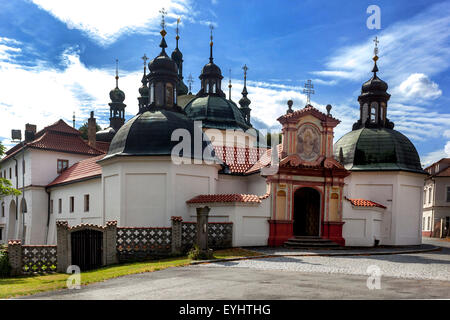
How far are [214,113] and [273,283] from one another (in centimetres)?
2643

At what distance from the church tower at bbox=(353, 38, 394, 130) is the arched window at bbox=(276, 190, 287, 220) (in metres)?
11.2

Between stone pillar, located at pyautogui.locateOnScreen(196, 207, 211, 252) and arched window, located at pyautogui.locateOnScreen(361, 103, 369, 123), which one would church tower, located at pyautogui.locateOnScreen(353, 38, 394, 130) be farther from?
stone pillar, located at pyautogui.locateOnScreen(196, 207, 211, 252)

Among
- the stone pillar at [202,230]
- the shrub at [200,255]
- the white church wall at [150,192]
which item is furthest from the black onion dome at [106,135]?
the shrub at [200,255]

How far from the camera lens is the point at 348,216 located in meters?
23.3

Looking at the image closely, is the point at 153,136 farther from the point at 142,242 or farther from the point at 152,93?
the point at 142,242

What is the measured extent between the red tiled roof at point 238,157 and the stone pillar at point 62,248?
40.0 ft

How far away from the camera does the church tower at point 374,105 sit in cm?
2989

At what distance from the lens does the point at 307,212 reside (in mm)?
24219

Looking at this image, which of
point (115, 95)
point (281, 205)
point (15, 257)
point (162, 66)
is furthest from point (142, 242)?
point (115, 95)

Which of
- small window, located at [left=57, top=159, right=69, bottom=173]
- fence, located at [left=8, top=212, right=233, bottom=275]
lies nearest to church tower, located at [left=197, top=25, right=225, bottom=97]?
small window, located at [left=57, top=159, right=69, bottom=173]
